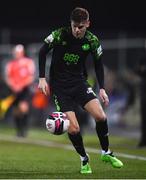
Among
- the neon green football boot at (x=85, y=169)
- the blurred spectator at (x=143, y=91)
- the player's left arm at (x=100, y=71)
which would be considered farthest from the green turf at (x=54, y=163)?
the player's left arm at (x=100, y=71)

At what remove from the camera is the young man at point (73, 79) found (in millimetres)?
12383

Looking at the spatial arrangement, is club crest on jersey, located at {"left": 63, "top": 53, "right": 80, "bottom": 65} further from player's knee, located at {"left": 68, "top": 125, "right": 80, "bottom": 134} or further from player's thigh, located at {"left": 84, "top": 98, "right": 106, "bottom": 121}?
player's knee, located at {"left": 68, "top": 125, "right": 80, "bottom": 134}

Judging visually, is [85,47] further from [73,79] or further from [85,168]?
[85,168]

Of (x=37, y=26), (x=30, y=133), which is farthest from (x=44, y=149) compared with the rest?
(x=37, y=26)

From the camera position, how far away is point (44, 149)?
683 inches

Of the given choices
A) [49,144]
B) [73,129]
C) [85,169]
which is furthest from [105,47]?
[85,169]

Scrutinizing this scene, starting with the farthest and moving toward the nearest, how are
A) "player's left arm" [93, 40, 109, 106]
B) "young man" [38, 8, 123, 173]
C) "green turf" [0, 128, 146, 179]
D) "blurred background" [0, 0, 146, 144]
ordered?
"blurred background" [0, 0, 146, 144], "player's left arm" [93, 40, 109, 106], "young man" [38, 8, 123, 173], "green turf" [0, 128, 146, 179]

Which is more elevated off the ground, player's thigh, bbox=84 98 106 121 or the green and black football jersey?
the green and black football jersey

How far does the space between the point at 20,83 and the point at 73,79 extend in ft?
31.9

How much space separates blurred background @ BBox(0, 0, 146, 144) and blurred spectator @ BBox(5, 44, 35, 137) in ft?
1.33

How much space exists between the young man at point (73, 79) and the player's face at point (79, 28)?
34 millimetres

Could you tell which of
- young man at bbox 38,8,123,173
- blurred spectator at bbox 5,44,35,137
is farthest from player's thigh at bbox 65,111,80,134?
blurred spectator at bbox 5,44,35,137

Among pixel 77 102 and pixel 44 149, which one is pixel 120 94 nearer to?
pixel 44 149

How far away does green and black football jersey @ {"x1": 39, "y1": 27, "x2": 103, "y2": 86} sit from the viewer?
1238 centimetres
